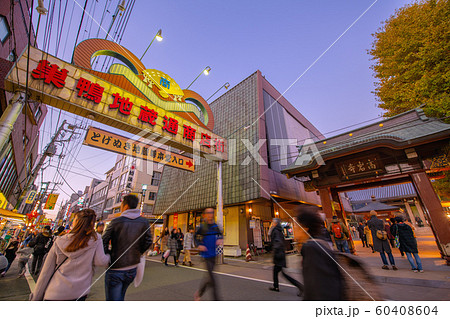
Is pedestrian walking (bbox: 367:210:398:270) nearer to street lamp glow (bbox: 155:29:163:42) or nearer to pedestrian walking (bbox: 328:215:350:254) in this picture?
pedestrian walking (bbox: 328:215:350:254)

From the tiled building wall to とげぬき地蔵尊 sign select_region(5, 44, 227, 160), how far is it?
338cm

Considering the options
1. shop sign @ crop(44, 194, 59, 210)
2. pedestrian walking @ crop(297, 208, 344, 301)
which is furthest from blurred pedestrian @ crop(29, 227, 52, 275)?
shop sign @ crop(44, 194, 59, 210)

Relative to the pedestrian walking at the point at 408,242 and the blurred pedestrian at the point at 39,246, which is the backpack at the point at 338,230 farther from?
the blurred pedestrian at the point at 39,246

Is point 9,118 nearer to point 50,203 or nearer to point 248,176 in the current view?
point 248,176

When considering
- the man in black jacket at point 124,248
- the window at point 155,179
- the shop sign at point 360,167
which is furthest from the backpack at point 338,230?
the window at point 155,179

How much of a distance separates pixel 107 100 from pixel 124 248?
309 inches

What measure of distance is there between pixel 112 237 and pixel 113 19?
625 centimetres

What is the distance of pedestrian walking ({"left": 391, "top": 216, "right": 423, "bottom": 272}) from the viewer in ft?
18.3

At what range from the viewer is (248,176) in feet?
43.5

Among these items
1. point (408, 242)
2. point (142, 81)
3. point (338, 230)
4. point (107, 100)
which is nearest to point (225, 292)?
point (408, 242)

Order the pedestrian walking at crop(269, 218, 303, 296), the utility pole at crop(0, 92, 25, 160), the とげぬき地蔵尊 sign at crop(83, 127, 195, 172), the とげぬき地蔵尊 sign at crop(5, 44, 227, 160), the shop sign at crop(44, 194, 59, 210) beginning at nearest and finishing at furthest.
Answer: the pedestrian walking at crop(269, 218, 303, 296)
the utility pole at crop(0, 92, 25, 160)
the とげぬき地蔵尊 sign at crop(5, 44, 227, 160)
the とげぬき地蔵尊 sign at crop(83, 127, 195, 172)
the shop sign at crop(44, 194, 59, 210)

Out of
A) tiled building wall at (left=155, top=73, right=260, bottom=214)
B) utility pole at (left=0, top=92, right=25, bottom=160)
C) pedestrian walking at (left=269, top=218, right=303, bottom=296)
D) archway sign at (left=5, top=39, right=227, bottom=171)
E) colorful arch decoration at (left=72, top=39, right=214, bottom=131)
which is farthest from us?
tiled building wall at (left=155, top=73, right=260, bottom=214)

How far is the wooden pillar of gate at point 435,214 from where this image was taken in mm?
6713
